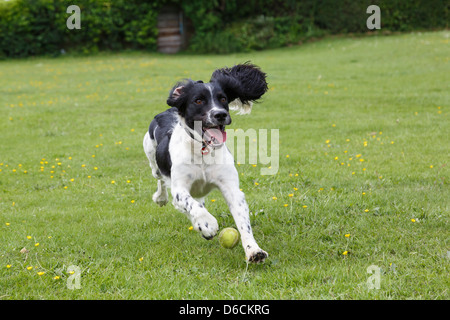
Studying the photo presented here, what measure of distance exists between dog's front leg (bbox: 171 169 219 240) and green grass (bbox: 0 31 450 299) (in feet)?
1.06

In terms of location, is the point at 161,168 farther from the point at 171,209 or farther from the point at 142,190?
the point at 142,190

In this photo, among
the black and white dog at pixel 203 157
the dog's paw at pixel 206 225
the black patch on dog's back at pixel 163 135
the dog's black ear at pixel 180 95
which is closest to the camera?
the dog's paw at pixel 206 225

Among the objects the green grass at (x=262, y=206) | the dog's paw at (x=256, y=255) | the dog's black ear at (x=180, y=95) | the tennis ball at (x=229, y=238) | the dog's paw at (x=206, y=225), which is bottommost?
the green grass at (x=262, y=206)

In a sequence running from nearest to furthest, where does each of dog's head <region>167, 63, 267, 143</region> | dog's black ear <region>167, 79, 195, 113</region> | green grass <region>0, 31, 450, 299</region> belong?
green grass <region>0, 31, 450, 299</region>, dog's head <region>167, 63, 267, 143</region>, dog's black ear <region>167, 79, 195, 113</region>

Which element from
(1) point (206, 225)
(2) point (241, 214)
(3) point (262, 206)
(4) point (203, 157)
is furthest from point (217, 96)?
(3) point (262, 206)

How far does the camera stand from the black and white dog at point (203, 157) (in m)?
3.88

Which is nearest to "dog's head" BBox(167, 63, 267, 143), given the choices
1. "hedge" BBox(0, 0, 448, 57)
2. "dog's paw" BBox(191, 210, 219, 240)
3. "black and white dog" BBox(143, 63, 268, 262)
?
"black and white dog" BBox(143, 63, 268, 262)

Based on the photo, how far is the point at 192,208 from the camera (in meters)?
3.90

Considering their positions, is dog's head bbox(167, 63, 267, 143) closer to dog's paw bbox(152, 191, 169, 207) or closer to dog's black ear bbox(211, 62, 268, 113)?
dog's black ear bbox(211, 62, 268, 113)

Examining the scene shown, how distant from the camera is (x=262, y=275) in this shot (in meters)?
3.65

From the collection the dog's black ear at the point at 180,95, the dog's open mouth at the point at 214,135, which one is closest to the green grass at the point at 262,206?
the dog's open mouth at the point at 214,135

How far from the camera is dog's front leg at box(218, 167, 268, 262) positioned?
3.72 m

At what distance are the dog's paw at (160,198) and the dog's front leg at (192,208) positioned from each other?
43.4 inches

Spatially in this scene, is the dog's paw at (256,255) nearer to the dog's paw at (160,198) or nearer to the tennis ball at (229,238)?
the tennis ball at (229,238)
